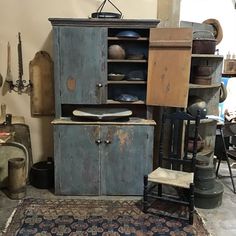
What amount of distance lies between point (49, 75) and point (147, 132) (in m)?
1.26

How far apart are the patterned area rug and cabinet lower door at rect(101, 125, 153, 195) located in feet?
0.55

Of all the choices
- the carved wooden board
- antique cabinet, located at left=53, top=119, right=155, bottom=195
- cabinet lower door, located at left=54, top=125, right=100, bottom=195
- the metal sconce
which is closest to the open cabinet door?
antique cabinet, located at left=53, top=119, right=155, bottom=195

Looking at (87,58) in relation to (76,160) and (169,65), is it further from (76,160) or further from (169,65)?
(76,160)

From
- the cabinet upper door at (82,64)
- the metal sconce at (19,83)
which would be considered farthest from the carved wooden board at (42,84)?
the cabinet upper door at (82,64)

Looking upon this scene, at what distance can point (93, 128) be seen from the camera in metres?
2.98

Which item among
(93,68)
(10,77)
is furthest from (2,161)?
(93,68)

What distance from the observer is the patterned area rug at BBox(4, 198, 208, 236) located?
8.18ft

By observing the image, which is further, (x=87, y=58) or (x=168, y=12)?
(x=168, y=12)

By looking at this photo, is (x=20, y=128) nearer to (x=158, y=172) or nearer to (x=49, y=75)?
(x=49, y=75)

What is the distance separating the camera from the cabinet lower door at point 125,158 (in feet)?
9.82

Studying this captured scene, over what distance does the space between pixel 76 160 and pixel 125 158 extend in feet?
1.56

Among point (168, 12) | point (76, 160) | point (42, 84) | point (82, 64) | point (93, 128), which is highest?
point (168, 12)

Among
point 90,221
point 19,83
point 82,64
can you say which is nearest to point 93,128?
point 82,64

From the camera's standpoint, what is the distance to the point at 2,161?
3.25 metres
